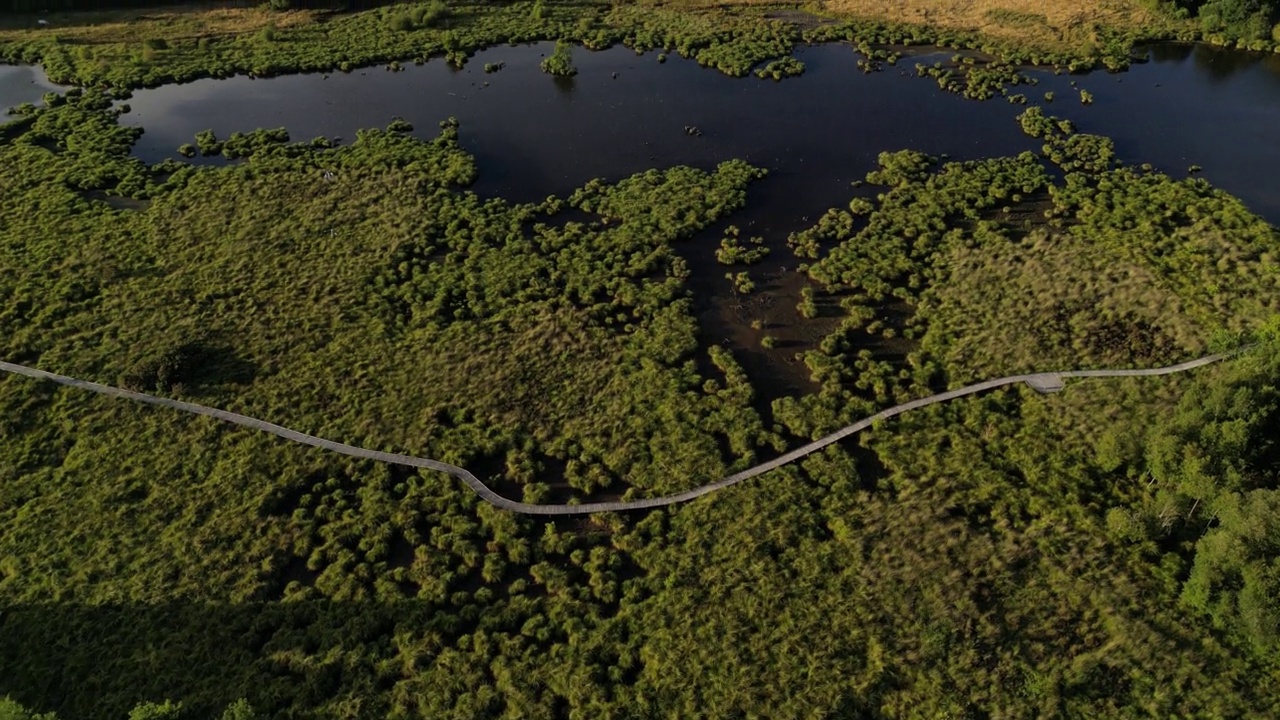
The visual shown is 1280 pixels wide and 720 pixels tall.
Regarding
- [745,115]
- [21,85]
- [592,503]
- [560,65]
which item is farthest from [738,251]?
[21,85]

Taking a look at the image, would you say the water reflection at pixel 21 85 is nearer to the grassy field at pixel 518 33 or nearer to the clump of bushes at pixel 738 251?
the grassy field at pixel 518 33

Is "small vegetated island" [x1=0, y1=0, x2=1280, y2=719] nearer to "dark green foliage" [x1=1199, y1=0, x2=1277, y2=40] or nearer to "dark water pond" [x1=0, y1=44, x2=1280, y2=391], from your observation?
"dark water pond" [x1=0, y1=44, x2=1280, y2=391]

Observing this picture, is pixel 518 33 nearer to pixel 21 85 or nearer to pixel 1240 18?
pixel 21 85

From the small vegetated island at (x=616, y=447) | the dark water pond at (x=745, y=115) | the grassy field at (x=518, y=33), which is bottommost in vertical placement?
the small vegetated island at (x=616, y=447)

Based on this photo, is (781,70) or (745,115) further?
(781,70)

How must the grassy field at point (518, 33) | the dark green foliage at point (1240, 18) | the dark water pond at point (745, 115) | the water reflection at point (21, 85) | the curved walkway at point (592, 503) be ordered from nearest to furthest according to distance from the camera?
the curved walkway at point (592, 503), the dark water pond at point (745, 115), the water reflection at point (21, 85), the grassy field at point (518, 33), the dark green foliage at point (1240, 18)

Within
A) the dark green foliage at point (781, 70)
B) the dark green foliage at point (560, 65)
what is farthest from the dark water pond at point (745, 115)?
the dark green foliage at point (560, 65)

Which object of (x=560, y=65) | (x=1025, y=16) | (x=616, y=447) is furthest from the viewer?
(x=1025, y=16)
